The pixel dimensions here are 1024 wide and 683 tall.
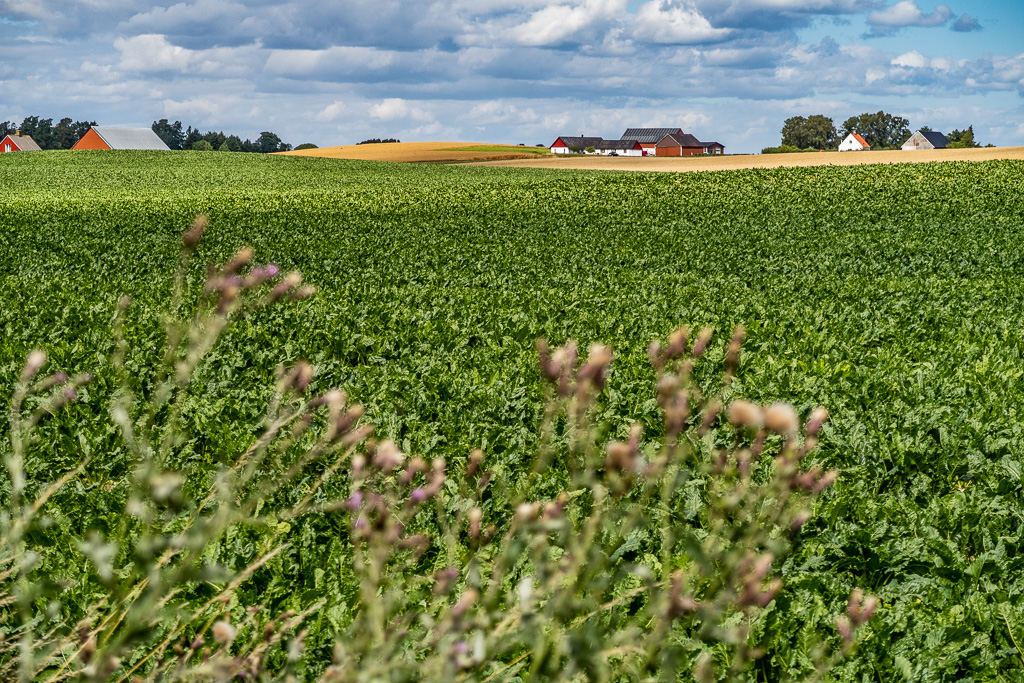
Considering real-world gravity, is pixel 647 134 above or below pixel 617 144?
above

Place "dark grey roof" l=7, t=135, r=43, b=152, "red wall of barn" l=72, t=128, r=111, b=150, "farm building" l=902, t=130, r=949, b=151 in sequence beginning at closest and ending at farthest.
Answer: "red wall of barn" l=72, t=128, r=111, b=150 < "dark grey roof" l=7, t=135, r=43, b=152 < "farm building" l=902, t=130, r=949, b=151

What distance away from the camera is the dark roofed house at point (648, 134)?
15100 centimetres

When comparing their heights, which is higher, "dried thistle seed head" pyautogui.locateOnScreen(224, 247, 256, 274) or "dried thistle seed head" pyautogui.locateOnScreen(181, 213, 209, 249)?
"dried thistle seed head" pyautogui.locateOnScreen(181, 213, 209, 249)

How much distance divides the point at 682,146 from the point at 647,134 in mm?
7646

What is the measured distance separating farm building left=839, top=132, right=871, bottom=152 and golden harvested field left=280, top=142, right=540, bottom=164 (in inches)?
2615

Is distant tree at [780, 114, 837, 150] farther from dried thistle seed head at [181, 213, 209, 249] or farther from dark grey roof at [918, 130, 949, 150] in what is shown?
dried thistle seed head at [181, 213, 209, 249]

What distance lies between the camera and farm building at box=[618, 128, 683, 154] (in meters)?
150

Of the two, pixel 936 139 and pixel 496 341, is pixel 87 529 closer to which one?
pixel 496 341

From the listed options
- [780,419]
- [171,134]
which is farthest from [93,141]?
[780,419]

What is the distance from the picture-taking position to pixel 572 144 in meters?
154

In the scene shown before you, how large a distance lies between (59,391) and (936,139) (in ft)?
504

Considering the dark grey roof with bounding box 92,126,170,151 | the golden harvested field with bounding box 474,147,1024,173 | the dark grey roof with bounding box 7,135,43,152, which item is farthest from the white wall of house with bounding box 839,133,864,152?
the dark grey roof with bounding box 7,135,43,152

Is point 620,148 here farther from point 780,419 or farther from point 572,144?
point 780,419

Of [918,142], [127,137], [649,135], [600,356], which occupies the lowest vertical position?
[600,356]
